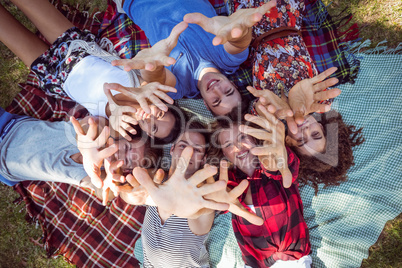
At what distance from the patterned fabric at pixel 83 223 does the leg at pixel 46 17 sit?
46.2 inches

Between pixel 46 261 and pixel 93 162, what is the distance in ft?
4.01

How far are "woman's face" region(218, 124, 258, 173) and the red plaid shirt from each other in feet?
0.30

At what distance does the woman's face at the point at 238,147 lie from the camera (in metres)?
1.59

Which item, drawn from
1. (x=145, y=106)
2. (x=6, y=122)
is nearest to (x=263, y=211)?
(x=145, y=106)

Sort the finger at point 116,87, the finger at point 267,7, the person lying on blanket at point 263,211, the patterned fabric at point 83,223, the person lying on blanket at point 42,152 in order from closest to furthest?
1. the finger at point 267,7
2. the finger at point 116,87
3. the person lying on blanket at point 263,211
4. the person lying on blanket at point 42,152
5. the patterned fabric at point 83,223

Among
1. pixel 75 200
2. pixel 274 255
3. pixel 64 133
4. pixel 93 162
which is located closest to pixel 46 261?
pixel 75 200

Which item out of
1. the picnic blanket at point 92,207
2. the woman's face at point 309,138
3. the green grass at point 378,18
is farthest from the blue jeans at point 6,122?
the green grass at point 378,18

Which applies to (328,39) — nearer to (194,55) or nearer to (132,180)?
(194,55)

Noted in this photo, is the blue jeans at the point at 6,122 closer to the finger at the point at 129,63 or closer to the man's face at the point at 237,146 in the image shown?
the finger at the point at 129,63

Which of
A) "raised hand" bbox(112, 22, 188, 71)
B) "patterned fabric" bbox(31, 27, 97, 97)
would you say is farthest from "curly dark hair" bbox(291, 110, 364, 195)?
"patterned fabric" bbox(31, 27, 97, 97)

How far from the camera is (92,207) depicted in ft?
6.78

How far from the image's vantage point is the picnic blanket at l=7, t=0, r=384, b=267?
6.44ft

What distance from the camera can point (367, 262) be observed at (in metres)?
1.91

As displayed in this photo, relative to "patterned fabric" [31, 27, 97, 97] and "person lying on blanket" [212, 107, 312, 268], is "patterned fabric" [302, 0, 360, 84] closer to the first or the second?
"person lying on blanket" [212, 107, 312, 268]
